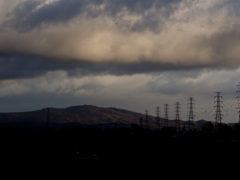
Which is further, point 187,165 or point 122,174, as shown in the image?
point 187,165

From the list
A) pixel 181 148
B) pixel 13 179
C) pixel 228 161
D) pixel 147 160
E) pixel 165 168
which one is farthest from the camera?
pixel 181 148

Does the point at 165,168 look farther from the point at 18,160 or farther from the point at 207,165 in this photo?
the point at 18,160

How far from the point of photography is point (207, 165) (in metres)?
66.1

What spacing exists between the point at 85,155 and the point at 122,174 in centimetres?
2624

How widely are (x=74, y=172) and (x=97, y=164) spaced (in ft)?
30.8

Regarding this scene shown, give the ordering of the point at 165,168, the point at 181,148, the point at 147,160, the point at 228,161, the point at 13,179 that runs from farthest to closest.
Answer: the point at 181,148, the point at 147,160, the point at 228,161, the point at 165,168, the point at 13,179

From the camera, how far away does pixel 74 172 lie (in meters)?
61.5

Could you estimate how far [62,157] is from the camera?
79812mm

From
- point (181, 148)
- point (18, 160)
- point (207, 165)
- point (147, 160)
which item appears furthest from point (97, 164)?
point (181, 148)

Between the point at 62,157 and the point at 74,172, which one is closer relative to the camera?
the point at 74,172

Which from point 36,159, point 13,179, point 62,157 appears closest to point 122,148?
point 62,157

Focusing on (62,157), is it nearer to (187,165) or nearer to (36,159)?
(36,159)

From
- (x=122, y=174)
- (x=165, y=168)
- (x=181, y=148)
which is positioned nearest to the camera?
(x=122, y=174)

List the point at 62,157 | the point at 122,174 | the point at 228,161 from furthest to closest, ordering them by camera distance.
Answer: the point at 62,157
the point at 228,161
the point at 122,174
